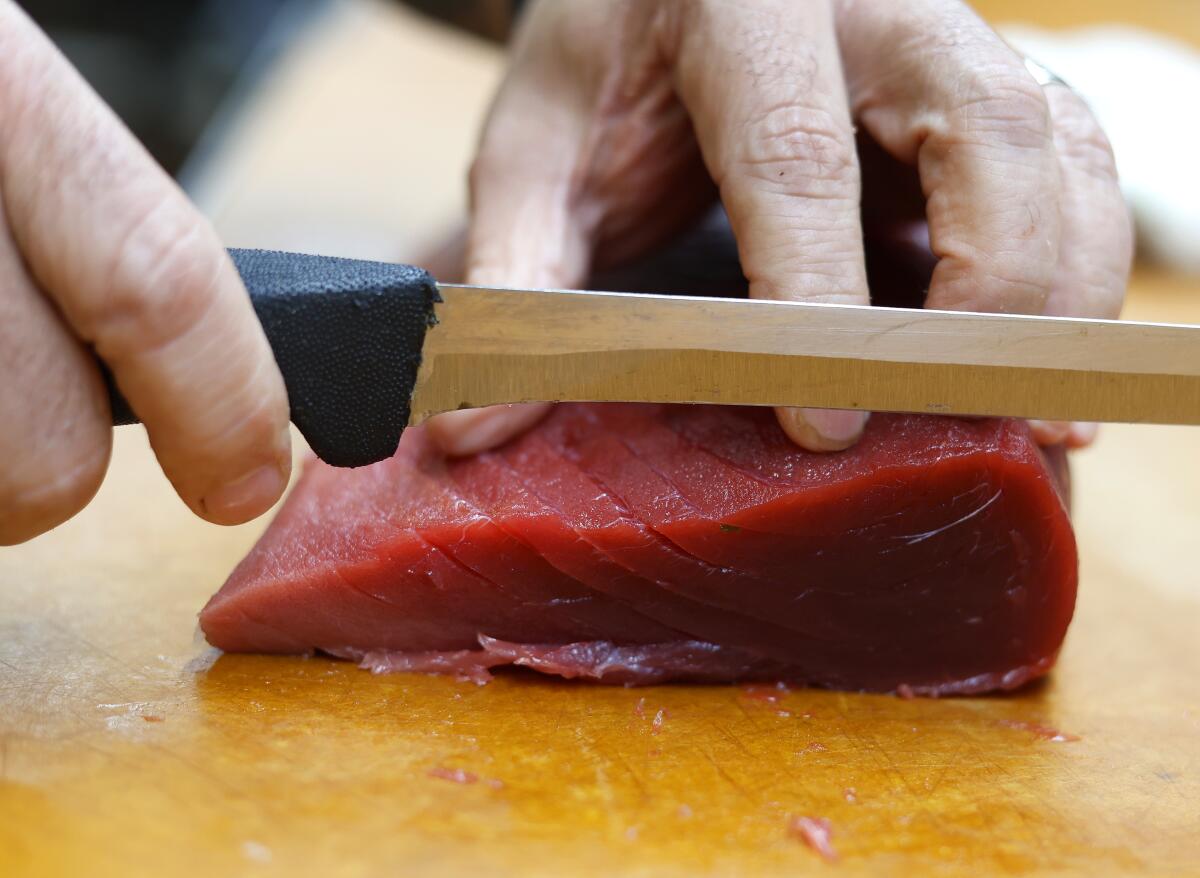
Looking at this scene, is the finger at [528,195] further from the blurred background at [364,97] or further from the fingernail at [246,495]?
the blurred background at [364,97]

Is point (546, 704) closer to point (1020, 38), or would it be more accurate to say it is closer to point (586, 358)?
point (586, 358)

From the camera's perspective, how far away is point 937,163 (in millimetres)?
1933

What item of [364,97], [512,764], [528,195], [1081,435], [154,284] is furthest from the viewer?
[364,97]

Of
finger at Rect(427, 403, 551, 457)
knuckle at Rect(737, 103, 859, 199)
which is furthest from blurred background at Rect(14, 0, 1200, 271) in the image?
knuckle at Rect(737, 103, 859, 199)

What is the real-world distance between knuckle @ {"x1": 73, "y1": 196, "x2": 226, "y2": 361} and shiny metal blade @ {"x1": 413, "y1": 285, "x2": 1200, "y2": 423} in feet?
1.20

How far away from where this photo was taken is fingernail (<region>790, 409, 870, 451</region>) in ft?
5.98

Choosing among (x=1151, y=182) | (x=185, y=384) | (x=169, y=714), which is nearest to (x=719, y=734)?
(x=169, y=714)

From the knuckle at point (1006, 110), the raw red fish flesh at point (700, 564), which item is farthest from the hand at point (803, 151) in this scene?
the raw red fish flesh at point (700, 564)

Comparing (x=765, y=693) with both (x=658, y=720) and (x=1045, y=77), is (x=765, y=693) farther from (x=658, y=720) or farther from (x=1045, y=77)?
(x=1045, y=77)

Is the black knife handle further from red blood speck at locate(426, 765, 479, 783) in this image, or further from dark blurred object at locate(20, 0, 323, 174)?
dark blurred object at locate(20, 0, 323, 174)

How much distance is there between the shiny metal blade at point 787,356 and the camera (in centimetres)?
167

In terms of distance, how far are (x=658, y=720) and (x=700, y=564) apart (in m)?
0.27

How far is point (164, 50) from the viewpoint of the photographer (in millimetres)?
6688

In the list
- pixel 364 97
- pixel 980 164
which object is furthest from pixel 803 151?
Result: pixel 364 97
